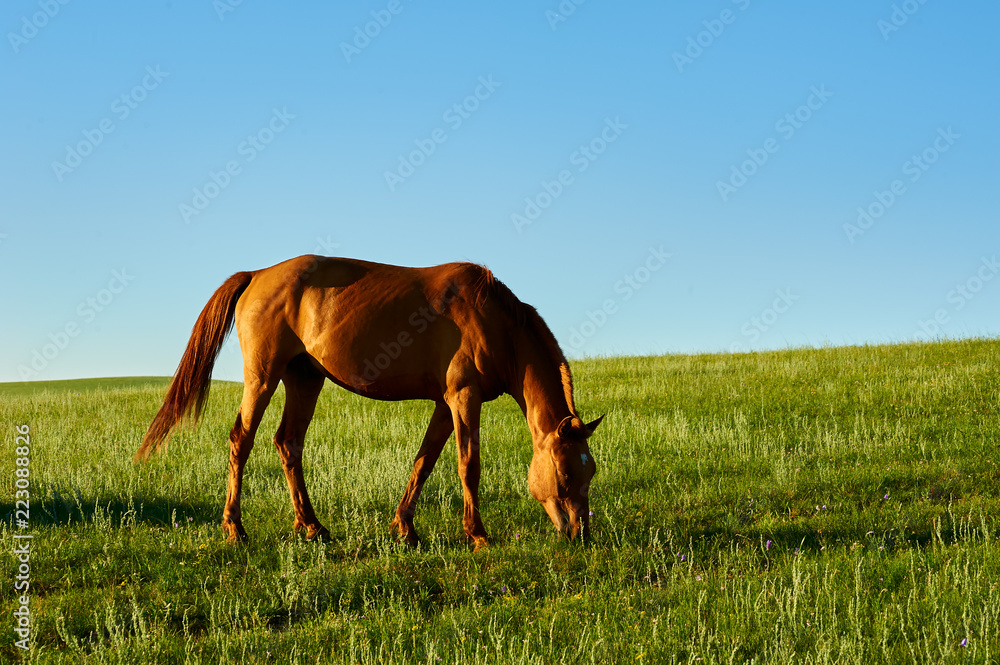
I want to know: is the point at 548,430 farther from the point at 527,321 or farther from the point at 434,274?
the point at 434,274

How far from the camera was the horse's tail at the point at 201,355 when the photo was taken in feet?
25.4

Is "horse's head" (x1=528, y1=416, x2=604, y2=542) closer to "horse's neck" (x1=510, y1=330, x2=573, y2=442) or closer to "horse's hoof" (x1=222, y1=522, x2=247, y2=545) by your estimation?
"horse's neck" (x1=510, y1=330, x2=573, y2=442)

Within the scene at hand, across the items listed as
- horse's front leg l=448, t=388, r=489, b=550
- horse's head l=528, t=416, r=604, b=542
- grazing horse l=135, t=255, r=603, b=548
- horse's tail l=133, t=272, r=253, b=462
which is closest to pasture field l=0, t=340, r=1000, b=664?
horse's head l=528, t=416, r=604, b=542

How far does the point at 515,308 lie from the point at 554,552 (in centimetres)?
219

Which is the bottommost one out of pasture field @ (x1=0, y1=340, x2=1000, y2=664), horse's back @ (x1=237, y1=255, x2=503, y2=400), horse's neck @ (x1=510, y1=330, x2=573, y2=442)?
pasture field @ (x1=0, y1=340, x2=1000, y2=664)

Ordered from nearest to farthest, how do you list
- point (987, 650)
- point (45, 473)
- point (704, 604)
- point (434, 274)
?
1. point (987, 650)
2. point (704, 604)
3. point (434, 274)
4. point (45, 473)

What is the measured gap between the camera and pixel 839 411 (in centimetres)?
1295

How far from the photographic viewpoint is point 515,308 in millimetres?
6832

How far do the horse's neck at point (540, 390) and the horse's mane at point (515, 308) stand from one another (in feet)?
0.26

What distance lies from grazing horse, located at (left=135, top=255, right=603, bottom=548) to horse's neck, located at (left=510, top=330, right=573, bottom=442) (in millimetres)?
10

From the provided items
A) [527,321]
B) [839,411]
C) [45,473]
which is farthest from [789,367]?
[45,473]

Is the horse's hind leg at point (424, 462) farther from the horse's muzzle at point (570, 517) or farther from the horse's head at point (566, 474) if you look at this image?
the horse's muzzle at point (570, 517)

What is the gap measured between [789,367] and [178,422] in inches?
572

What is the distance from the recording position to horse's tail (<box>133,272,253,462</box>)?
7.75m
